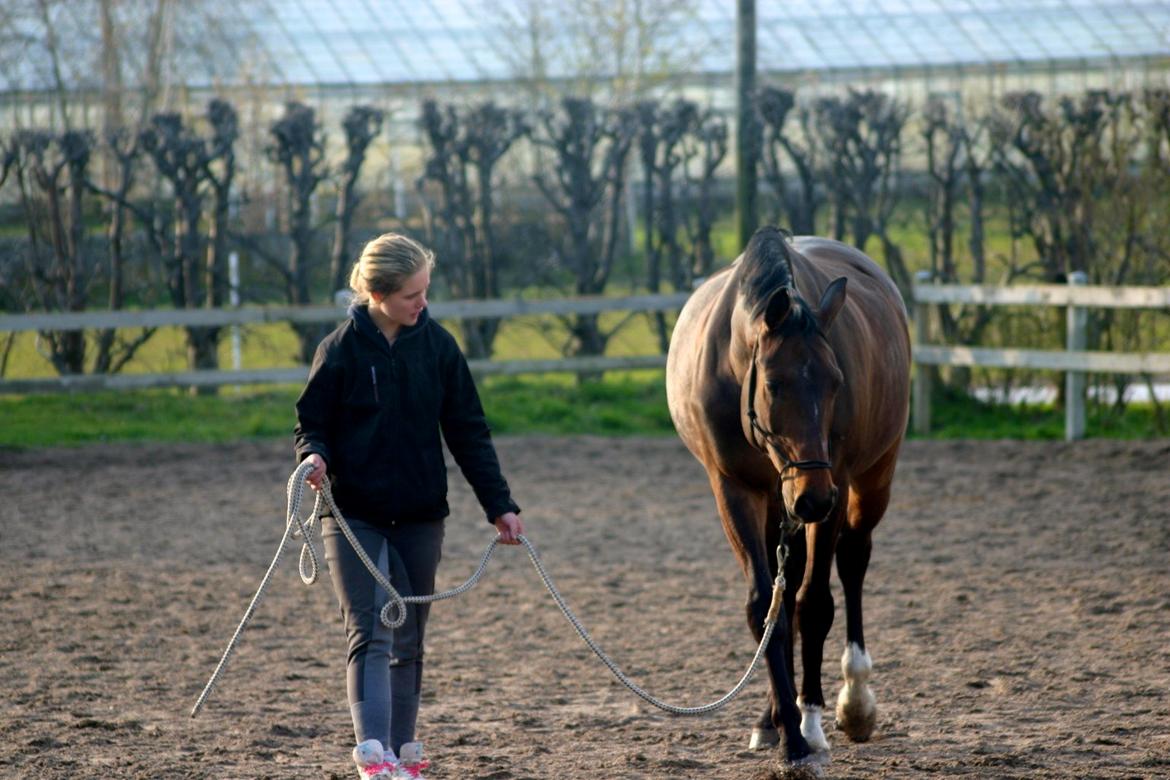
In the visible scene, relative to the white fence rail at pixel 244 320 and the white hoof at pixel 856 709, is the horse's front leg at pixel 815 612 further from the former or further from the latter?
the white fence rail at pixel 244 320

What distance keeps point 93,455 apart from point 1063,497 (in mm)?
7403

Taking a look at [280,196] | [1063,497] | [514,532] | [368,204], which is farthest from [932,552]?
[368,204]

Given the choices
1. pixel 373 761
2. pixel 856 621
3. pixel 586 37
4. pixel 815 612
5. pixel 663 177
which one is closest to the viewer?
pixel 373 761

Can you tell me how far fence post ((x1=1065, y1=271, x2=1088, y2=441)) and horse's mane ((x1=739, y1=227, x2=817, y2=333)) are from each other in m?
7.42

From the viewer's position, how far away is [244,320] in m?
12.8

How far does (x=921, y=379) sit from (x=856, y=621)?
302 inches

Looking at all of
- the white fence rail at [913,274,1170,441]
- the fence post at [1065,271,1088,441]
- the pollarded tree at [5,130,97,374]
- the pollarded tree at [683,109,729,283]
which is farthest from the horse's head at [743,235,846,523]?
the pollarded tree at [5,130,97,374]

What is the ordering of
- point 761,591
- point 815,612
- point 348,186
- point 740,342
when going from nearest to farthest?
point 740,342 < point 761,591 < point 815,612 < point 348,186

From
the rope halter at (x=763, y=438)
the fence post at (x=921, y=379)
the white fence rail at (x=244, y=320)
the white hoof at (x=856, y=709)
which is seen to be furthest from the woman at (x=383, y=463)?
the fence post at (x=921, y=379)

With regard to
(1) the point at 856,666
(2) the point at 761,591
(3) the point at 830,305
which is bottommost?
(1) the point at 856,666

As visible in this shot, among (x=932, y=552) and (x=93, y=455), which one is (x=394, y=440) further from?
(x=93, y=455)

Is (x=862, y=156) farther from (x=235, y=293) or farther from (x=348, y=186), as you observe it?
(x=235, y=293)

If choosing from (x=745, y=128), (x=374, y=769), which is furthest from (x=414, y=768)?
(x=745, y=128)

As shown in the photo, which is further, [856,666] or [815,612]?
[856,666]
